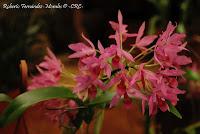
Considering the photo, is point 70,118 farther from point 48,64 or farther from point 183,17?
point 183,17

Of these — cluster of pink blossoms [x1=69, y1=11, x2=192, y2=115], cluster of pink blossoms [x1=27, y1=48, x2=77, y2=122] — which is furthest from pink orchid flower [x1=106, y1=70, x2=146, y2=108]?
cluster of pink blossoms [x1=27, y1=48, x2=77, y2=122]

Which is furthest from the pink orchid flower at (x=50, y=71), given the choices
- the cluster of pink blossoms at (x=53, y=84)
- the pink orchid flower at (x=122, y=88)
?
the pink orchid flower at (x=122, y=88)

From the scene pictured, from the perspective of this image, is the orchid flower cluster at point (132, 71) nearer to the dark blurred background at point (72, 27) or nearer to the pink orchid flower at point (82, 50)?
the pink orchid flower at point (82, 50)

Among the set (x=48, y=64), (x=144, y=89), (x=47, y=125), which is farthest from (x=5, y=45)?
(x=144, y=89)

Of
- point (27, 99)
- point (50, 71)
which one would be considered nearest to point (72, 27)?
point (50, 71)

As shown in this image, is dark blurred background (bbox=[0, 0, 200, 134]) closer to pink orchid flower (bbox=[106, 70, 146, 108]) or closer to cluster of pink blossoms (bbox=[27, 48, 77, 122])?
cluster of pink blossoms (bbox=[27, 48, 77, 122])

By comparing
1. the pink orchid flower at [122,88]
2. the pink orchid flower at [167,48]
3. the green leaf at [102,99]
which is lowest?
the green leaf at [102,99]
